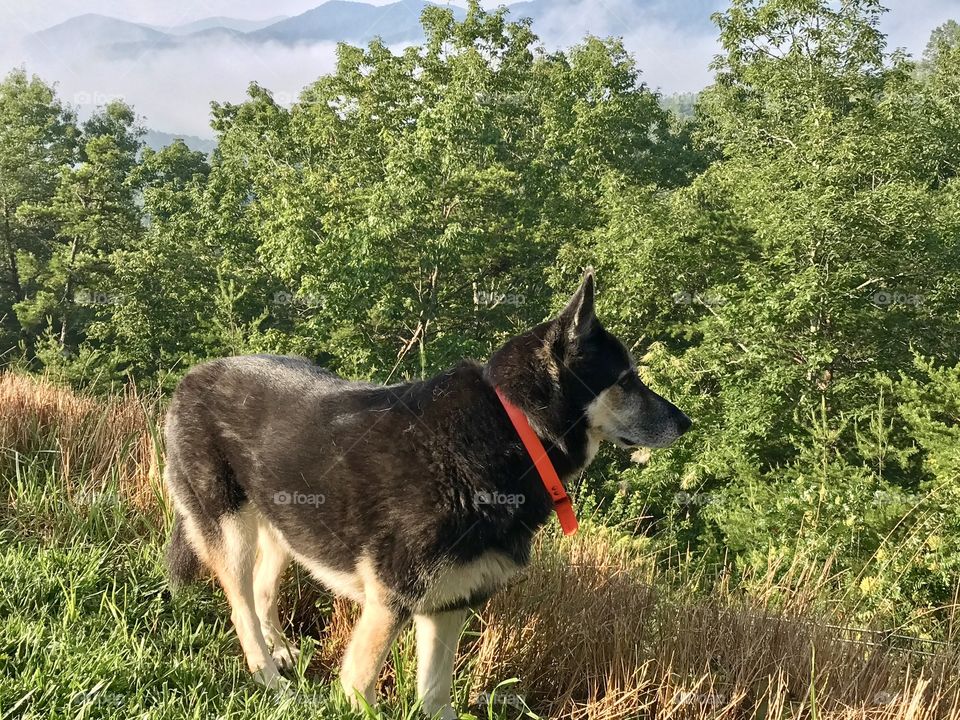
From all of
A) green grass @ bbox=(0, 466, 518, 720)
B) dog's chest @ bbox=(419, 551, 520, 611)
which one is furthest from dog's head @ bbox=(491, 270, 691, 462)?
green grass @ bbox=(0, 466, 518, 720)

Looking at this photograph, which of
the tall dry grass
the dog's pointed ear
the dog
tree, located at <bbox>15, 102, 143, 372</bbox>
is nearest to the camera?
the dog

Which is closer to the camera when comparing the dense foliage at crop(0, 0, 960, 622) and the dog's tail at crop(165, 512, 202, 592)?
the dog's tail at crop(165, 512, 202, 592)

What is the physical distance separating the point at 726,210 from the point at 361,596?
2143cm

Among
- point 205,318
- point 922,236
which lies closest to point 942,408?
point 922,236

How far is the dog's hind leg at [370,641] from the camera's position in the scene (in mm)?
2787

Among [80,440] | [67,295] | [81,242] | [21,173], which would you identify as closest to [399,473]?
[80,440]

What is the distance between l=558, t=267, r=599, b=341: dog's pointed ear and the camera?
2896mm

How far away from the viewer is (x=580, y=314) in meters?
2.95

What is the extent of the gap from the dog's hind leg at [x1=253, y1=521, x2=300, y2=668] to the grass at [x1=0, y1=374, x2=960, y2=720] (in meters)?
0.14

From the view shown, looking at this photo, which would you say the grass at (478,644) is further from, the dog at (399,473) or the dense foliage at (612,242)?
the dense foliage at (612,242)

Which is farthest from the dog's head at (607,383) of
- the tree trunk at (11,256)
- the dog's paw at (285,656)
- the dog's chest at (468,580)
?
the tree trunk at (11,256)

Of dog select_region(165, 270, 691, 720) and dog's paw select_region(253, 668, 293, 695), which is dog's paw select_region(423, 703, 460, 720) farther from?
dog's paw select_region(253, 668, 293, 695)

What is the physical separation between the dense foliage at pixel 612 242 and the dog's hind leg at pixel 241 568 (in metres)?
6.23

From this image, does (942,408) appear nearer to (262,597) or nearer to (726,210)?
(726,210)
